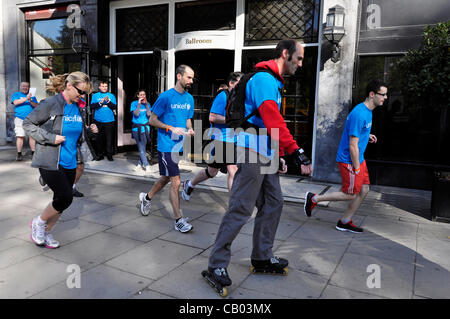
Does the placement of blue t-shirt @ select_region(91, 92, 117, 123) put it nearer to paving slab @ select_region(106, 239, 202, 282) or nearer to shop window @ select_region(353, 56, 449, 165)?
shop window @ select_region(353, 56, 449, 165)

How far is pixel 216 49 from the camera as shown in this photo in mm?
9156

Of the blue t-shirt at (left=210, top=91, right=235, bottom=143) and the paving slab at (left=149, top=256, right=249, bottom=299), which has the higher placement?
the blue t-shirt at (left=210, top=91, right=235, bottom=143)

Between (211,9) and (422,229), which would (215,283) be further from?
(211,9)

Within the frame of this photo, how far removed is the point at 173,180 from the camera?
15.1ft

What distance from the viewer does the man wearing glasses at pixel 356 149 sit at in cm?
445

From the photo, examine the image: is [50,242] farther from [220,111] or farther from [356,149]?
[356,149]

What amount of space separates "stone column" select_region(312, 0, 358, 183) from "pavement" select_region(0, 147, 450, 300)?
1418 mm

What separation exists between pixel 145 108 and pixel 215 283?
6.28 meters

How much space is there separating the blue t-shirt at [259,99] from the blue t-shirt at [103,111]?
280 inches

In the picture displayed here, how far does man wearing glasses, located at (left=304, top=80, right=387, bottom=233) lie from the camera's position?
445 cm

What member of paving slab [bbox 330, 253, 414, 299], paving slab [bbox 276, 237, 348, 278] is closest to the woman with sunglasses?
paving slab [bbox 276, 237, 348, 278]

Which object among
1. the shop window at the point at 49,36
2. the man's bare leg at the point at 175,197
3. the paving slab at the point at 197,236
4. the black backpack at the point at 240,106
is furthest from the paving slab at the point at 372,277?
the shop window at the point at 49,36

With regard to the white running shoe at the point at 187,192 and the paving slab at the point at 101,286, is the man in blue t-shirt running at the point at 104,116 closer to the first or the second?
the white running shoe at the point at 187,192
